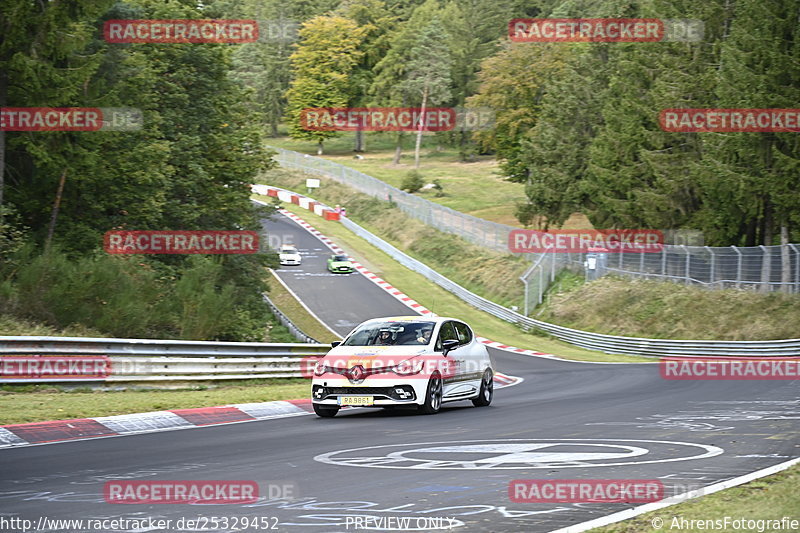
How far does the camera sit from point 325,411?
15.5 metres

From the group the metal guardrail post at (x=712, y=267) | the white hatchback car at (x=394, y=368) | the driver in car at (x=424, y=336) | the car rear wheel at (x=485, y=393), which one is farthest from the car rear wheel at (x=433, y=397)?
the metal guardrail post at (x=712, y=267)

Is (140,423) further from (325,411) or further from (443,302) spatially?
(443,302)

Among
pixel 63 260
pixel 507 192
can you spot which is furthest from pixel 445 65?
pixel 63 260

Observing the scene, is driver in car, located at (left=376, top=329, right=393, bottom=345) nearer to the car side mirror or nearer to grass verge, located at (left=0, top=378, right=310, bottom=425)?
the car side mirror

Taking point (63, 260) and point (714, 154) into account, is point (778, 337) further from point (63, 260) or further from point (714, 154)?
point (63, 260)

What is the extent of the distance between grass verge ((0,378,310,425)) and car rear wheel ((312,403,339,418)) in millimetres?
1719

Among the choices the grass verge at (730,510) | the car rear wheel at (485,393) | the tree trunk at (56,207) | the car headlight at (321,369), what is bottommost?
the car rear wheel at (485,393)

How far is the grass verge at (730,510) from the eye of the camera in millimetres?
6359

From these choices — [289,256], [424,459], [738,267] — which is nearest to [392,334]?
[424,459]

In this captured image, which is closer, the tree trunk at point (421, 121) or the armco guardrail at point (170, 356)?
the armco guardrail at point (170, 356)

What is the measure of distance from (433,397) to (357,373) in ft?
4.39

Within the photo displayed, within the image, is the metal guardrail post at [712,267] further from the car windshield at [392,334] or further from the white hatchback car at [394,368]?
the car windshield at [392,334]

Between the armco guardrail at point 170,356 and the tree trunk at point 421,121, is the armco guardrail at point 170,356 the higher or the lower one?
the lower one

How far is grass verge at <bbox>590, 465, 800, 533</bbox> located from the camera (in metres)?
6.36
